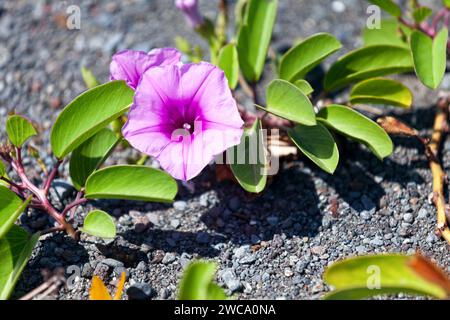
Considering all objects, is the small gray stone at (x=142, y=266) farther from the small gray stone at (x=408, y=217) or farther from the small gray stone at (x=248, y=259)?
the small gray stone at (x=408, y=217)

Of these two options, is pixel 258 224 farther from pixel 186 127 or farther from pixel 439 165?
pixel 439 165

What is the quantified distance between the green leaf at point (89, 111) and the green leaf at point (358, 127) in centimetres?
64

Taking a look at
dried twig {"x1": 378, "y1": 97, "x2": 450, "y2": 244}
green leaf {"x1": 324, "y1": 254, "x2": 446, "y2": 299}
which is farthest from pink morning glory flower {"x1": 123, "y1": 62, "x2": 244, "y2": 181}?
dried twig {"x1": 378, "y1": 97, "x2": 450, "y2": 244}

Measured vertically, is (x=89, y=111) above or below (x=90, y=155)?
above

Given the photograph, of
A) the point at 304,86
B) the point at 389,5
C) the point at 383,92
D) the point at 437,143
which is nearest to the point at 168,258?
the point at 304,86

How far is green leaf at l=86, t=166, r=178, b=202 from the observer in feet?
5.95

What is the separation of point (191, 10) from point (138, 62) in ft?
1.64

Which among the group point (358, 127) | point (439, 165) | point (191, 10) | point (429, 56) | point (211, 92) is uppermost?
point (191, 10)

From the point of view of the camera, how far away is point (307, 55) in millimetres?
2119

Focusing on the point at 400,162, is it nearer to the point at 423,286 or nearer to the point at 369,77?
the point at 369,77
